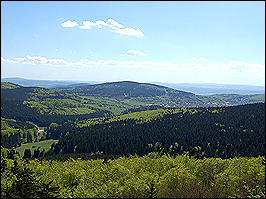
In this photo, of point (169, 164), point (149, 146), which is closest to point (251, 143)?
point (149, 146)

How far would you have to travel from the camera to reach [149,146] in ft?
577

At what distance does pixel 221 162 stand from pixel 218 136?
360 feet

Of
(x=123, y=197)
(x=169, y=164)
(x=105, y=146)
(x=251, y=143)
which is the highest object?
(x=123, y=197)

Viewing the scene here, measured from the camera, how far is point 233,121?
199 meters

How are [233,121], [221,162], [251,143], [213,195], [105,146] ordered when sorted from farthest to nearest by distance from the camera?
[233,121] < [105,146] < [251,143] < [221,162] < [213,195]

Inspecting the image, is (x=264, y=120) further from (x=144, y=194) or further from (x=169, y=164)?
(x=144, y=194)

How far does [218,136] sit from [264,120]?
5305 centimetres

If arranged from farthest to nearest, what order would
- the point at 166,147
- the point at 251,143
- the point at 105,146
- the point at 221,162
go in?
the point at 105,146
the point at 166,147
the point at 251,143
the point at 221,162

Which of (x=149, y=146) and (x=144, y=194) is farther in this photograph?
(x=149, y=146)

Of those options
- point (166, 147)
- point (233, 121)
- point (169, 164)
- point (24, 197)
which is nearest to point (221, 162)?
point (169, 164)

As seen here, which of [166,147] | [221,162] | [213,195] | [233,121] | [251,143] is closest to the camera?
[213,195]

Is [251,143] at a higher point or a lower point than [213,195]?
lower

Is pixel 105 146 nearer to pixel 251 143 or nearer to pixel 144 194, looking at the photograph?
pixel 251 143

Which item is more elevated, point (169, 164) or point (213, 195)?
point (213, 195)
